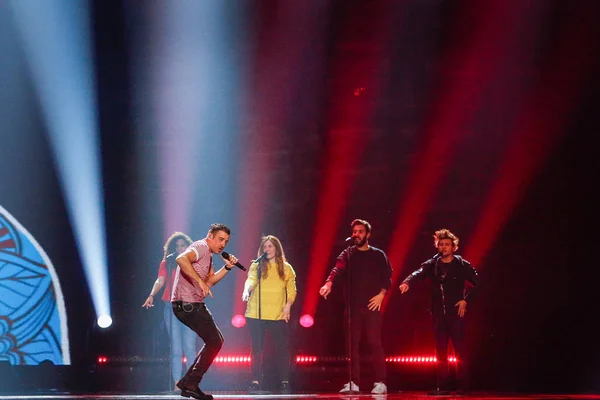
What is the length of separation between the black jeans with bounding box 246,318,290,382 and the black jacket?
1444 millimetres

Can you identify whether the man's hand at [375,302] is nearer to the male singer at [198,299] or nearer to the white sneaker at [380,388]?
the white sneaker at [380,388]

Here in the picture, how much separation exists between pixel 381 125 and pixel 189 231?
3.01 metres

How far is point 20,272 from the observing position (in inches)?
394

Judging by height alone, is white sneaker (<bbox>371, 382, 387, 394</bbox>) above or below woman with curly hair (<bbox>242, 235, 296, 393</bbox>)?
below

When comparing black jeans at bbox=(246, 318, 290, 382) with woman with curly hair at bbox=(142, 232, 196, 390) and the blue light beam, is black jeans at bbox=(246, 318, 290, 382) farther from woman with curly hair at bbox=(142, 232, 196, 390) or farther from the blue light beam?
the blue light beam

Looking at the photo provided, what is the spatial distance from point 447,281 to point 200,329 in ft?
9.29

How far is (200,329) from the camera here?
6488 mm

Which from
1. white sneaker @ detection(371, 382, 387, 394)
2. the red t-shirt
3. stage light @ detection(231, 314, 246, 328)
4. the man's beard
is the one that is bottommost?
white sneaker @ detection(371, 382, 387, 394)

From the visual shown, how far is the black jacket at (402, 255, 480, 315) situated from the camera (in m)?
8.00

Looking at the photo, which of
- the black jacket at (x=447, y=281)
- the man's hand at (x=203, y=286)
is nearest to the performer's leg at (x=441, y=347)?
the black jacket at (x=447, y=281)

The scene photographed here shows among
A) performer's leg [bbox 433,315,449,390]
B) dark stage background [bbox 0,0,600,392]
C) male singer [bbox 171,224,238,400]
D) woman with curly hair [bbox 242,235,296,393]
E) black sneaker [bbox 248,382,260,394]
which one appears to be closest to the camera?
male singer [bbox 171,224,238,400]

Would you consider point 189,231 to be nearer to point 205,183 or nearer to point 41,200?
point 205,183

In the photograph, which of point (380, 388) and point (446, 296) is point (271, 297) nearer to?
point (380, 388)

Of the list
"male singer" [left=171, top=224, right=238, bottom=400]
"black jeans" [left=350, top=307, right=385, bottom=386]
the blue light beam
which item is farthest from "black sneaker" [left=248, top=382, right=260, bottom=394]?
the blue light beam
